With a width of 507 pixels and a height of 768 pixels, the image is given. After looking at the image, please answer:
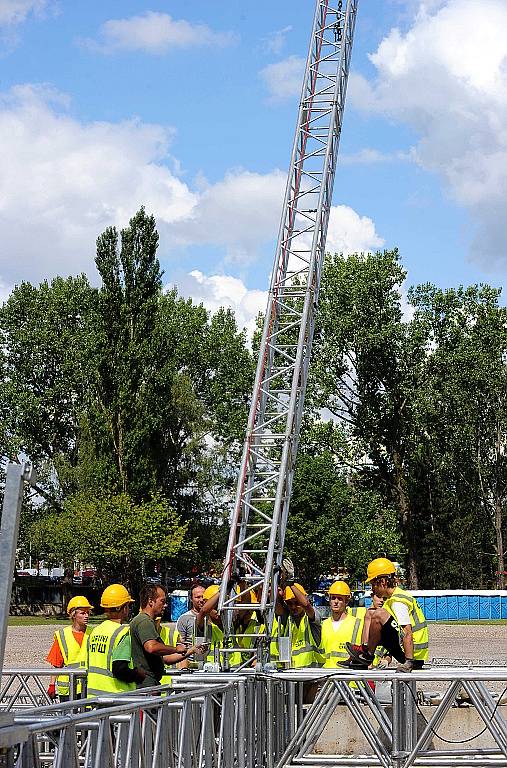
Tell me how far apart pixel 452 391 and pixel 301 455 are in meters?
8.26

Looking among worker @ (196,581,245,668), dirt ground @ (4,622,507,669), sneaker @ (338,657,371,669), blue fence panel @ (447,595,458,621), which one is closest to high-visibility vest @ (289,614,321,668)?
worker @ (196,581,245,668)

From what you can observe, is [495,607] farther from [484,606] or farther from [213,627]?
[213,627]

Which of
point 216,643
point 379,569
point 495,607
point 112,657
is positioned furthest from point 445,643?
point 112,657

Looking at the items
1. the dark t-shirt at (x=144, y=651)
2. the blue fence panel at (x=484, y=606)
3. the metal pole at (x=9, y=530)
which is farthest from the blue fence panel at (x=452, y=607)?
the metal pole at (x=9, y=530)

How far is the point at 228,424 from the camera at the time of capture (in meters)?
64.4

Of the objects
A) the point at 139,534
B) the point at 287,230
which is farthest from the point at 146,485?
the point at 287,230

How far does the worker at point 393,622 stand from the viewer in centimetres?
1133

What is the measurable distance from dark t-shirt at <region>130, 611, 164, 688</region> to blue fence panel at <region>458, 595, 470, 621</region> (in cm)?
4629

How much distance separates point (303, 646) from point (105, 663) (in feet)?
14.9

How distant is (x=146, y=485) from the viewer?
175 ft

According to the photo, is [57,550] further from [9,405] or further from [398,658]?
[398,658]

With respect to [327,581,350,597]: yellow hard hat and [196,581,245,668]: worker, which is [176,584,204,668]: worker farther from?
[327,581,350,597]: yellow hard hat

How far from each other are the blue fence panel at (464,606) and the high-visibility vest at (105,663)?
1835 inches

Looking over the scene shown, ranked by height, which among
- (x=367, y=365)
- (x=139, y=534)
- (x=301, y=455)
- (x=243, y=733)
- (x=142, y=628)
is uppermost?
(x=367, y=365)
